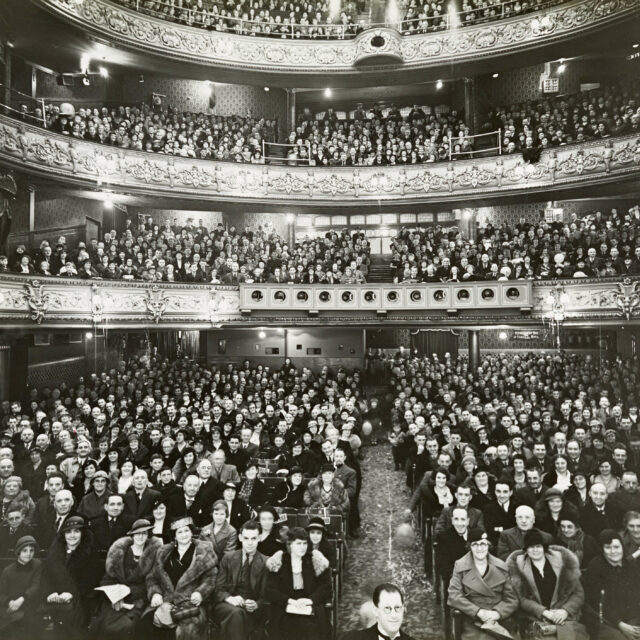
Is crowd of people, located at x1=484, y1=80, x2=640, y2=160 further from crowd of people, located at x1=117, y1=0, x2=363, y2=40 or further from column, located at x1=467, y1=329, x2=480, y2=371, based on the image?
column, located at x1=467, y1=329, x2=480, y2=371

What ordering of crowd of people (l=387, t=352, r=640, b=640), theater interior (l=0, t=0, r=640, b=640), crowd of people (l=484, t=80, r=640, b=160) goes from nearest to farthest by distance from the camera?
1. crowd of people (l=387, t=352, r=640, b=640)
2. theater interior (l=0, t=0, r=640, b=640)
3. crowd of people (l=484, t=80, r=640, b=160)

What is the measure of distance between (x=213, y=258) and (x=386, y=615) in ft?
46.0

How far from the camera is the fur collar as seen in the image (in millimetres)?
4468

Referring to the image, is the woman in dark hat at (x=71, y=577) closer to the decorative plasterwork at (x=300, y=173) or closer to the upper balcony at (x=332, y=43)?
the decorative plasterwork at (x=300, y=173)

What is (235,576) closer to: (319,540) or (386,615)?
(319,540)

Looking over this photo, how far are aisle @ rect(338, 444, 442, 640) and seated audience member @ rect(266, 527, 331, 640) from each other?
1067 millimetres

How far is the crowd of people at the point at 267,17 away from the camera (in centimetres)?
1719

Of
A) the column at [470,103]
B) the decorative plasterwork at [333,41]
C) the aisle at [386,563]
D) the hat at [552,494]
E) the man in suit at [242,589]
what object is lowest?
the aisle at [386,563]

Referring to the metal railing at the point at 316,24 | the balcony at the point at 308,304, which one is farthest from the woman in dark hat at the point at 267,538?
the metal railing at the point at 316,24

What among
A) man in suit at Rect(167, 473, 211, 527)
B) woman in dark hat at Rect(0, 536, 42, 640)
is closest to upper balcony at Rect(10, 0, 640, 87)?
man in suit at Rect(167, 473, 211, 527)

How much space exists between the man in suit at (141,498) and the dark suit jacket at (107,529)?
1.21 feet

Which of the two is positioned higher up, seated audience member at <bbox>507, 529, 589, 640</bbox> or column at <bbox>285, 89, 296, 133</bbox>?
column at <bbox>285, 89, 296, 133</bbox>

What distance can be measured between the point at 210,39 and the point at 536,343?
15.9m

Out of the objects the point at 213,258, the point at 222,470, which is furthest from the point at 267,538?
the point at 213,258
